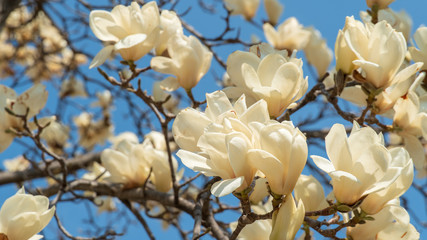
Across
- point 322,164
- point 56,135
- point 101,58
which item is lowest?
point 56,135

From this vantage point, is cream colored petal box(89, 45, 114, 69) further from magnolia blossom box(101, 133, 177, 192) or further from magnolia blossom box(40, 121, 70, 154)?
magnolia blossom box(40, 121, 70, 154)

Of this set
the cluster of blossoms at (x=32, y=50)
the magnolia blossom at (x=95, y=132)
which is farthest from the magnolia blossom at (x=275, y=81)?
the cluster of blossoms at (x=32, y=50)

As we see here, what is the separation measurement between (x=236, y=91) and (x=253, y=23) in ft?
4.94

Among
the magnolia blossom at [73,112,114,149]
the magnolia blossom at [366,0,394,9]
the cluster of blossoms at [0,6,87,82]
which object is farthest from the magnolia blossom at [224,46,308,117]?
the cluster of blossoms at [0,6,87,82]

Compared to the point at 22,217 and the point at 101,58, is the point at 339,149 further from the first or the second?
the point at 101,58

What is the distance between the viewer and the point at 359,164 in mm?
706

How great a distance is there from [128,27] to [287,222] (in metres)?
0.71

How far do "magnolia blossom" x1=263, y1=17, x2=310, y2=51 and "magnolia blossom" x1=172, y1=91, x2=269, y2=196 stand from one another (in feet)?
4.22

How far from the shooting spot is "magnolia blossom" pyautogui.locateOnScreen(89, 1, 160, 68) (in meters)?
1.19

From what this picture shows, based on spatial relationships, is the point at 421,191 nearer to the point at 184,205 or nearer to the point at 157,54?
the point at 184,205

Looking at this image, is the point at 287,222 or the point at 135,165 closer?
the point at 287,222

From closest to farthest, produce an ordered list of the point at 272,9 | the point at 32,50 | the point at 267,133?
the point at 267,133 < the point at 272,9 < the point at 32,50

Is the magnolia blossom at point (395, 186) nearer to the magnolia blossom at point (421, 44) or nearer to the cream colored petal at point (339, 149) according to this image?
the cream colored petal at point (339, 149)

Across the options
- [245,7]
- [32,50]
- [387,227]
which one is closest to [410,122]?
[387,227]
